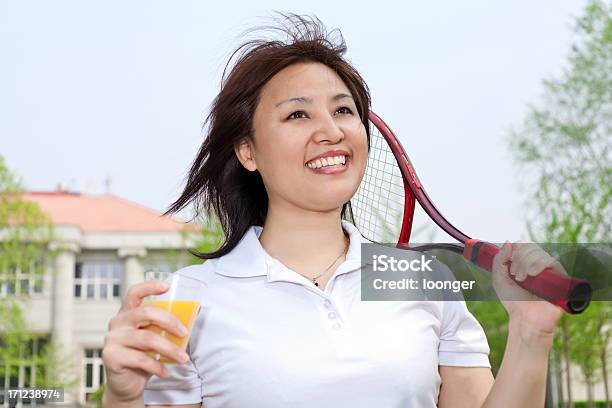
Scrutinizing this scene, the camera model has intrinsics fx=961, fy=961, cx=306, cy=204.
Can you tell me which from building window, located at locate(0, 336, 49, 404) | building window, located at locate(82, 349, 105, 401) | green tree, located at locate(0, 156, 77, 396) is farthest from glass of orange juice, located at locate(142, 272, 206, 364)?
building window, located at locate(82, 349, 105, 401)

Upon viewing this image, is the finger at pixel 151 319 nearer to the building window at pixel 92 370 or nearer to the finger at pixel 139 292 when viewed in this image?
the finger at pixel 139 292

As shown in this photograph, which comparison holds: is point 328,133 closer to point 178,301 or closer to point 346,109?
point 346,109

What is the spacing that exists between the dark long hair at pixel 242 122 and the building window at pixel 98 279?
29672 mm

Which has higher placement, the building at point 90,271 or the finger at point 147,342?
the building at point 90,271

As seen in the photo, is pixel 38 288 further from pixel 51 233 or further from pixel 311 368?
pixel 311 368

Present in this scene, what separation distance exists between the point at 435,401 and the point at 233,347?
51 cm

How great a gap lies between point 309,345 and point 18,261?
1966 centimetres

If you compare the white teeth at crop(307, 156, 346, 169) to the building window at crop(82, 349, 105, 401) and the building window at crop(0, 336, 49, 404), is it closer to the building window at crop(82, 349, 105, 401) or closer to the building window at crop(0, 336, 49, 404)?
the building window at crop(0, 336, 49, 404)

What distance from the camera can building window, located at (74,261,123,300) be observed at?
105ft

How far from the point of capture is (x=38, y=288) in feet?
102

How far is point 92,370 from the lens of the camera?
31562 millimetres

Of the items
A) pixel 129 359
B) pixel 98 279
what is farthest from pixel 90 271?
pixel 129 359

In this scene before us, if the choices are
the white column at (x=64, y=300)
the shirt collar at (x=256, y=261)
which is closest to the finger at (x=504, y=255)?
the shirt collar at (x=256, y=261)

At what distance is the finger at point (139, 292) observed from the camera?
6.27 feet
